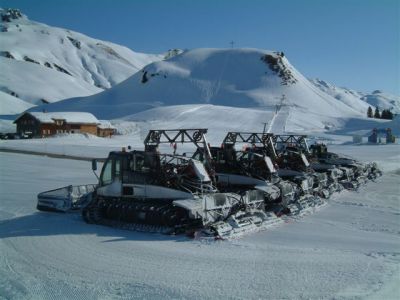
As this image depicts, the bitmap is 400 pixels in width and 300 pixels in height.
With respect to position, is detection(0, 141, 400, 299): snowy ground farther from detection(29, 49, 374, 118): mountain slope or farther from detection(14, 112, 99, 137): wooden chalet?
detection(29, 49, 374, 118): mountain slope

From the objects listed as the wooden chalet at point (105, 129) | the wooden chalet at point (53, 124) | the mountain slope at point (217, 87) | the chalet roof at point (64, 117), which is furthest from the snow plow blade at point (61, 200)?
the mountain slope at point (217, 87)

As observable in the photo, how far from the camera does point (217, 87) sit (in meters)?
126

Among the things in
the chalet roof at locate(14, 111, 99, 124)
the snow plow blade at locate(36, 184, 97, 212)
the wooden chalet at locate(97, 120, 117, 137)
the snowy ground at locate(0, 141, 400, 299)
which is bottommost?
the snowy ground at locate(0, 141, 400, 299)

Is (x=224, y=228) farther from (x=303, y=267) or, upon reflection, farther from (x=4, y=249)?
(x=4, y=249)

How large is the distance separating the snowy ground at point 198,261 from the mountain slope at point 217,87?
91.0 meters

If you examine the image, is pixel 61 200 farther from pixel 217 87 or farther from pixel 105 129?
pixel 217 87

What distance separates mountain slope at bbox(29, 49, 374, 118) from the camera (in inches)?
4446

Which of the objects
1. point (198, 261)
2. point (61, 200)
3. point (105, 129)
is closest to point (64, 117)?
point (105, 129)

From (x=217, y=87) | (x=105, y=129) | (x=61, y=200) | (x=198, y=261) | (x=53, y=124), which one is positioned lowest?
(x=198, y=261)

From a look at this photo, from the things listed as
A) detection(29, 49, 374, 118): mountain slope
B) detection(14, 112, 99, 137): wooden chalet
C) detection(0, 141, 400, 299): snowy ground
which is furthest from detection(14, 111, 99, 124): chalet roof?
detection(0, 141, 400, 299): snowy ground

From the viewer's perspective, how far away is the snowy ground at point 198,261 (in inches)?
285

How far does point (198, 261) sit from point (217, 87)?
388 ft

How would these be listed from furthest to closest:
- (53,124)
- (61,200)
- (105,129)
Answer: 1. (105,129)
2. (53,124)
3. (61,200)

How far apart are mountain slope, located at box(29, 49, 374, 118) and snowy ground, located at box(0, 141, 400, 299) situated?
91.0 metres
